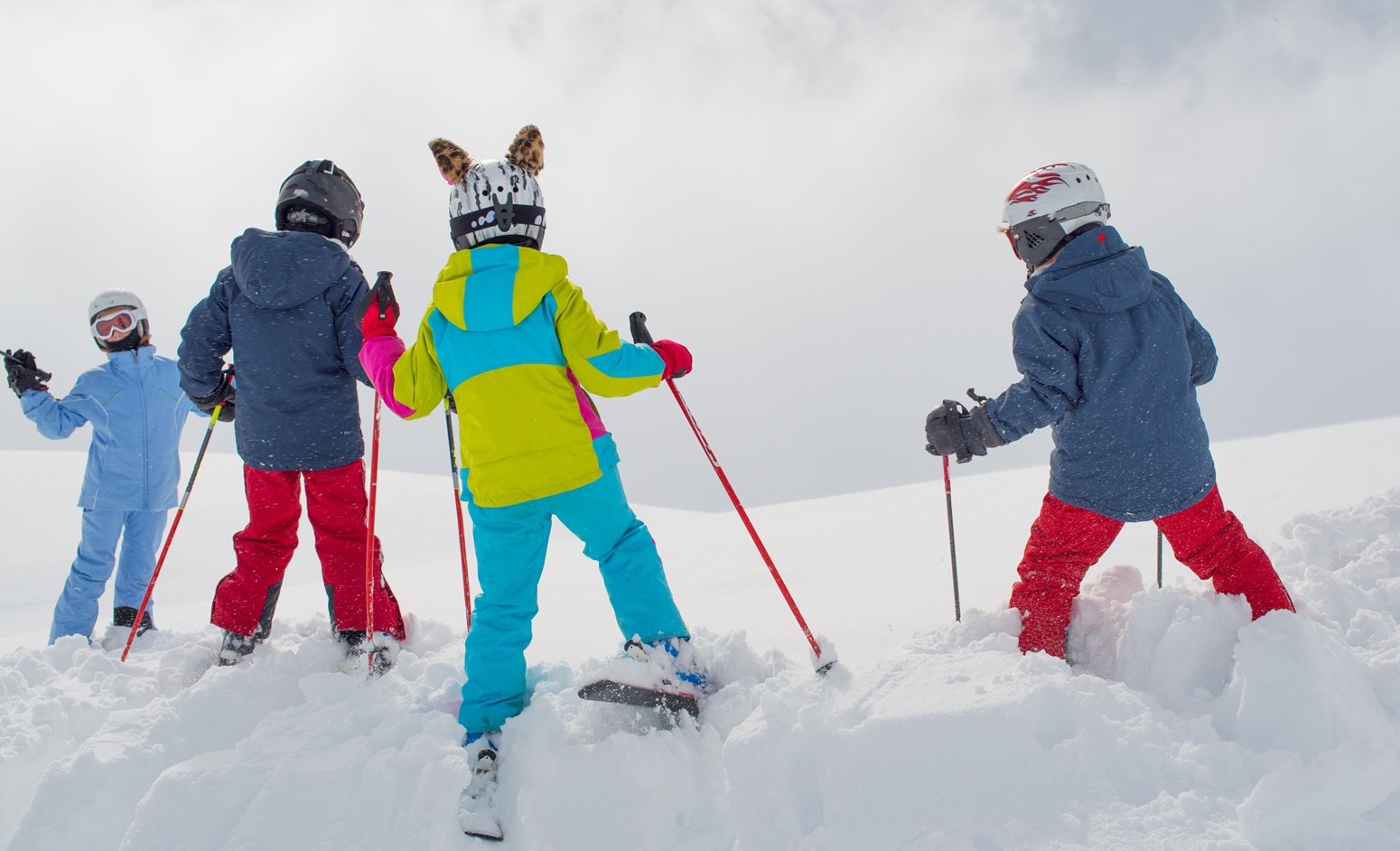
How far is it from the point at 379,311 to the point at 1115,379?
284 centimetres

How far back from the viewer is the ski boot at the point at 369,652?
333cm

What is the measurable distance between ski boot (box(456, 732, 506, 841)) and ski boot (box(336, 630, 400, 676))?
0.85m

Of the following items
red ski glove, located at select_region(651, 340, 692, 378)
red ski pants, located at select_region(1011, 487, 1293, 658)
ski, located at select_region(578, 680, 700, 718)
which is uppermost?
red ski glove, located at select_region(651, 340, 692, 378)

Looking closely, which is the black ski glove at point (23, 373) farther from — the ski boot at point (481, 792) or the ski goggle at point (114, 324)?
the ski boot at point (481, 792)

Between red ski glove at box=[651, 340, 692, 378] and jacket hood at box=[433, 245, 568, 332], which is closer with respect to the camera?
jacket hood at box=[433, 245, 568, 332]

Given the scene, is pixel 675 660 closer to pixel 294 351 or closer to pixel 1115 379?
pixel 1115 379

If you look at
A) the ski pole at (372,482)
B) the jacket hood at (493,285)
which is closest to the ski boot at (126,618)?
the ski pole at (372,482)

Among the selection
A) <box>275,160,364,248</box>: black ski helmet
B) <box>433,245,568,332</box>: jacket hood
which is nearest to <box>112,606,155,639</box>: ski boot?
<box>275,160,364,248</box>: black ski helmet

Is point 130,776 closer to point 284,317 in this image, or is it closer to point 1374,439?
point 284,317

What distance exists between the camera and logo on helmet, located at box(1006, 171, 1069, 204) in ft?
9.73

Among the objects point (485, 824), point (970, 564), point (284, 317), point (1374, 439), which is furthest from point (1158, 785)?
point (1374, 439)

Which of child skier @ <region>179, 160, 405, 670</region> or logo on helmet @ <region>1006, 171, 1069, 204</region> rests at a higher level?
logo on helmet @ <region>1006, 171, 1069, 204</region>

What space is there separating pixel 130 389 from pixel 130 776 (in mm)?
3086

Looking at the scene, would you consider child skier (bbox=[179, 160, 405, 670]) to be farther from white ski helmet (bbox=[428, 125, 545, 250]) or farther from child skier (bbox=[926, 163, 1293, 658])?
child skier (bbox=[926, 163, 1293, 658])
